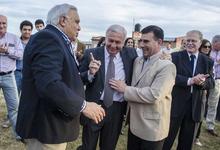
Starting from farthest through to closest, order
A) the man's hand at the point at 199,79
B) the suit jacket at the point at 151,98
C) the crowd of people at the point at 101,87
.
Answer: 1. the man's hand at the point at 199,79
2. the suit jacket at the point at 151,98
3. the crowd of people at the point at 101,87

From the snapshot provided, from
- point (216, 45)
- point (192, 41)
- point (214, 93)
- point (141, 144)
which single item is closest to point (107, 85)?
point (141, 144)

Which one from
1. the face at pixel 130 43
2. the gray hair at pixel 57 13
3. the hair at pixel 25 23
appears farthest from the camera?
the face at pixel 130 43

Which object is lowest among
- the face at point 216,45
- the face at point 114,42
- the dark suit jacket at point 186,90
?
the dark suit jacket at point 186,90

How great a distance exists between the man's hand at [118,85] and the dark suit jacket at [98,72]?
6.1 inches

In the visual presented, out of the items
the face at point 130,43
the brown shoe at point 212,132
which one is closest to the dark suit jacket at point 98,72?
the face at point 130,43

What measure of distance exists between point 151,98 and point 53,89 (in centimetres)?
158

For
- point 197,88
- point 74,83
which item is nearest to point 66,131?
point 74,83

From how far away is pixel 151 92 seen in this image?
158 inches

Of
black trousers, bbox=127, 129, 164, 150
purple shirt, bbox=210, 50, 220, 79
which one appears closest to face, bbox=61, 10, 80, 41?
black trousers, bbox=127, 129, 164, 150

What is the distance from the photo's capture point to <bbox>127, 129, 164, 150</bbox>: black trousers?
4215mm

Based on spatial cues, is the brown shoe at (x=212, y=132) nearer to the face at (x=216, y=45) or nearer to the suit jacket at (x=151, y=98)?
the face at (x=216, y=45)

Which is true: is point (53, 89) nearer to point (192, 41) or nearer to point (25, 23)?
point (192, 41)

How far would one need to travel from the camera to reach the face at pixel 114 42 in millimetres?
4195

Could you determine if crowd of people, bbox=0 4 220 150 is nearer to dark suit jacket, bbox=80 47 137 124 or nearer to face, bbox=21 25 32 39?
dark suit jacket, bbox=80 47 137 124
